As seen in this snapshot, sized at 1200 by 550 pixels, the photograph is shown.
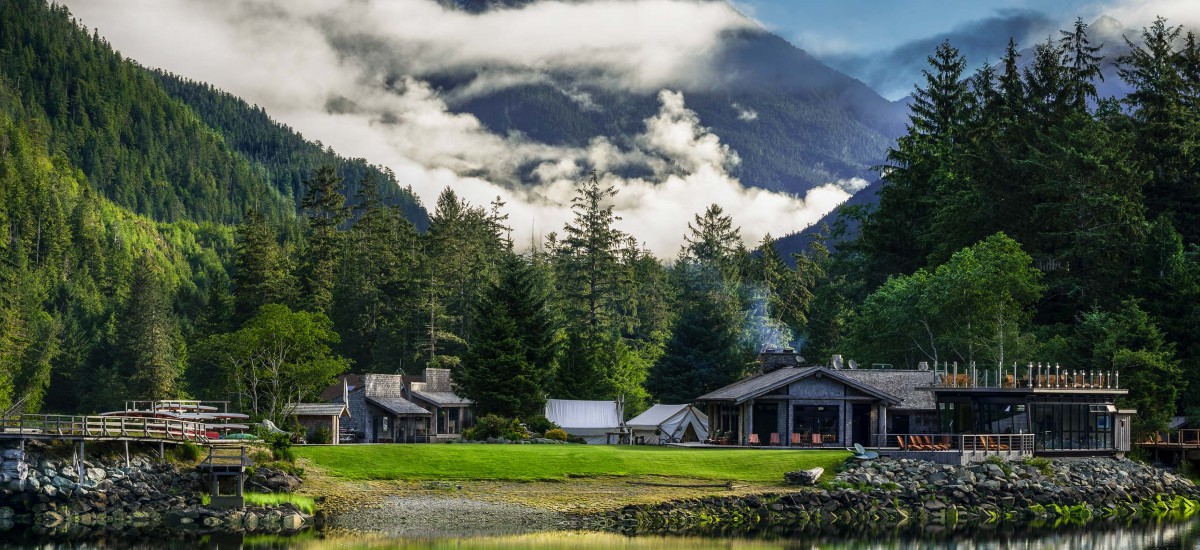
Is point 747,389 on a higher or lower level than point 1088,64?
lower

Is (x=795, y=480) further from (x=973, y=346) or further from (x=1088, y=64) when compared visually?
(x=1088, y=64)

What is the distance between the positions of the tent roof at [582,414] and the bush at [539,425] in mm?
3027

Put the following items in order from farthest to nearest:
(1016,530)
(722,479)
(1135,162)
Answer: (1135,162) < (722,479) < (1016,530)

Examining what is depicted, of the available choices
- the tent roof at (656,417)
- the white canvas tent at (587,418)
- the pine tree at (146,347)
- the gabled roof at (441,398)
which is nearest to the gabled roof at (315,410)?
the gabled roof at (441,398)

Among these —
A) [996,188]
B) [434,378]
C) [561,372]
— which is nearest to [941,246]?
[996,188]

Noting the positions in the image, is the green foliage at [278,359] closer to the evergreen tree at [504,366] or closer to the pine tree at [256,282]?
the evergreen tree at [504,366]

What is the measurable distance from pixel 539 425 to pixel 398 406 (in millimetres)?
10131

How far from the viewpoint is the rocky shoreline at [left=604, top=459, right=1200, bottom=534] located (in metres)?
48.7

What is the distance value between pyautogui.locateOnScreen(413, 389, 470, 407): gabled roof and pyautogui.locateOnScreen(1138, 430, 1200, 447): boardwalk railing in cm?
3801

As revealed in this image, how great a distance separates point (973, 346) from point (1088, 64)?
2919 centimetres

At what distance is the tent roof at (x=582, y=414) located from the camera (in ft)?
257

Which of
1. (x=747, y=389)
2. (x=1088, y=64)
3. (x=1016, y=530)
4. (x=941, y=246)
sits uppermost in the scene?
(x=1088, y=64)

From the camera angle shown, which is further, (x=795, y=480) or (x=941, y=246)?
(x=941, y=246)

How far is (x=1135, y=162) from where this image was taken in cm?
8431
